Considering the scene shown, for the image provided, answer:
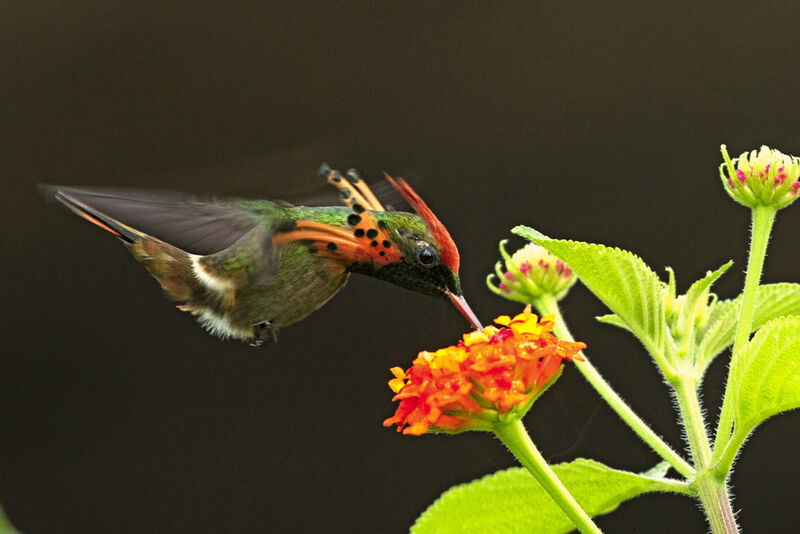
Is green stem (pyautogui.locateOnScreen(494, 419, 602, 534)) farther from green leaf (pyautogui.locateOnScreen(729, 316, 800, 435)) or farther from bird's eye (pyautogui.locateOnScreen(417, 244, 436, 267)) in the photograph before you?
bird's eye (pyautogui.locateOnScreen(417, 244, 436, 267))

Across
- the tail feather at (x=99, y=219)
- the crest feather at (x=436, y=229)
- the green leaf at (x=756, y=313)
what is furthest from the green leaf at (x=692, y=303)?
the tail feather at (x=99, y=219)

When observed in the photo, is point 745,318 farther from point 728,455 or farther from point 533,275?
point 533,275

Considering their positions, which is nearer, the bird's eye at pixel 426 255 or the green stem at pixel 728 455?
the green stem at pixel 728 455

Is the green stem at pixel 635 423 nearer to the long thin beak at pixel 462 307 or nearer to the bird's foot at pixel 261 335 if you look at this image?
the long thin beak at pixel 462 307

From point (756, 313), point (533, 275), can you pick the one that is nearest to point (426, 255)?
point (533, 275)

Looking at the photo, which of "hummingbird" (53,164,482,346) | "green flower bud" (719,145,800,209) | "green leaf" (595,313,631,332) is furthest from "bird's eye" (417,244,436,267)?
"green flower bud" (719,145,800,209)

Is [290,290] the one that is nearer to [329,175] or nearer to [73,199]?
[329,175]
